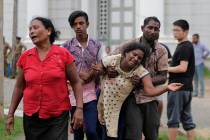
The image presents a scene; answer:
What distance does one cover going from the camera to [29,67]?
5.21 meters

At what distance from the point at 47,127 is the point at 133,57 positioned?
116cm

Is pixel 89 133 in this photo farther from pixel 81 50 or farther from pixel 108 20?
pixel 108 20

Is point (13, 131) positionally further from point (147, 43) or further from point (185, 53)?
point (147, 43)

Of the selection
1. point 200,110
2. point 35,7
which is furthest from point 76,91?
point 35,7

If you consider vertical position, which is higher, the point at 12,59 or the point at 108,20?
the point at 108,20

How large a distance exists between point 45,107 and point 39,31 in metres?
0.70

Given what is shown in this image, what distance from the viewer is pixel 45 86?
16.8ft

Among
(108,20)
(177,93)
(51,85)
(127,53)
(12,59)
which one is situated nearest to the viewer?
(51,85)

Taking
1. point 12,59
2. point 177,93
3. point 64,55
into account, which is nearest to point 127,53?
point 64,55

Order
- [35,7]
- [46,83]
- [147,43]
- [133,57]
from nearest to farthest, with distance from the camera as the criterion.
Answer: [46,83], [133,57], [147,43], [35,7]

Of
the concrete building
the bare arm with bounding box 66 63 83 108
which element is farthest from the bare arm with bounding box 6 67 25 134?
the concrete building

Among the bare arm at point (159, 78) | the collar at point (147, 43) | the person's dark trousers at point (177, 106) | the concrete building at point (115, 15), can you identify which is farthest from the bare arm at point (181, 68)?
the concrete building at point (115, 15)

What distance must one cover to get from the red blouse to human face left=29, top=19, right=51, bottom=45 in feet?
0.33

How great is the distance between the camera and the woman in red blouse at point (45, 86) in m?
5.15
